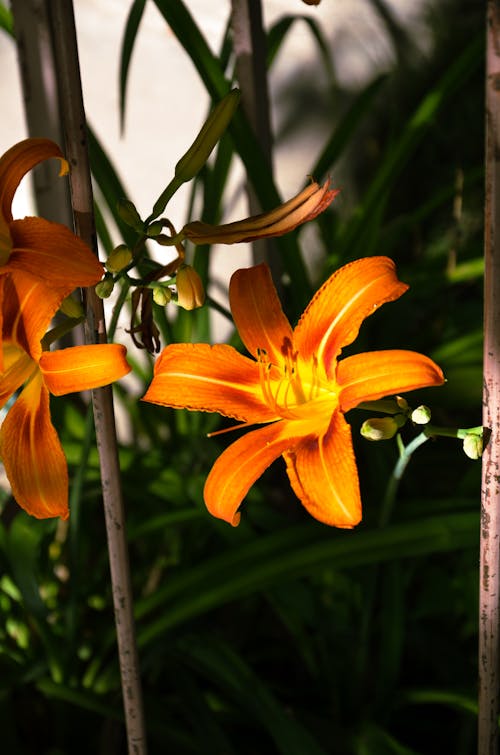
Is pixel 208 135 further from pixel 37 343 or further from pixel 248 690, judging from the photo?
pixel 248 690

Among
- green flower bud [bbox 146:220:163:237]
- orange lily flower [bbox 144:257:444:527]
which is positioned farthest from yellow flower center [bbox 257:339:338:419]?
green flower bud [bbox 146:220:163:237]

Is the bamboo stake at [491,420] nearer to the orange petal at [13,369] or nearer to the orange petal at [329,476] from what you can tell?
the orange petal at [329,476]

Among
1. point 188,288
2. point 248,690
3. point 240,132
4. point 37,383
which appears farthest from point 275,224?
point 248,690

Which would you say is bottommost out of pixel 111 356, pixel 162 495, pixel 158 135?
pixel 111 356

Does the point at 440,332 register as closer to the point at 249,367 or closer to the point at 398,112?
the point at 398,112

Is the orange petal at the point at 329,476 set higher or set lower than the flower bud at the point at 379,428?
lower

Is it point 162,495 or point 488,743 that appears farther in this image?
point 162,495

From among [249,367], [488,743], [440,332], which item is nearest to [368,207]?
[440,332]

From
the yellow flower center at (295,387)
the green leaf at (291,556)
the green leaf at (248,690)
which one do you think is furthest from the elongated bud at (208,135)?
the green leaf at (248,690)
